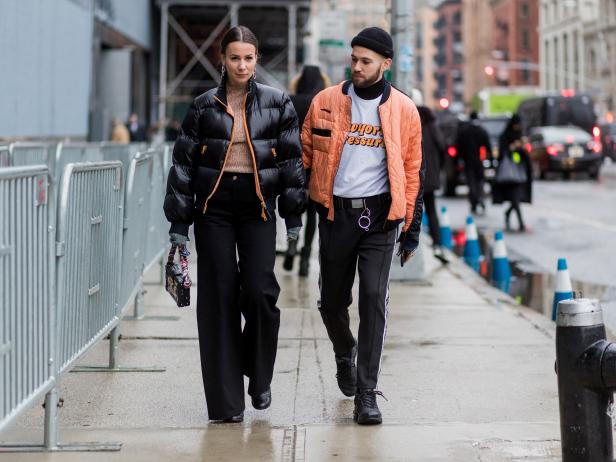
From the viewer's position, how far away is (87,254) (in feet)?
20.3

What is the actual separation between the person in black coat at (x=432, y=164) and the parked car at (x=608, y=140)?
3724 cm

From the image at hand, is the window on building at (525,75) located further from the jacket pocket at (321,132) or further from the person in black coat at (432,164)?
the jacket pocket at (321,132)

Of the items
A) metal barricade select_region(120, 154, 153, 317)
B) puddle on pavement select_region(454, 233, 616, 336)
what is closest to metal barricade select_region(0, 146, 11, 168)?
metal barricade select_region(120, 154, 153, 317)

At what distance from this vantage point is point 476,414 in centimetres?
646

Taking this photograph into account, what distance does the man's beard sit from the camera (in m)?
6.24

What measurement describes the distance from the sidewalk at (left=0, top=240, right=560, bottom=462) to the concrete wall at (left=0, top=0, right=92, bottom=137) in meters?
12.1

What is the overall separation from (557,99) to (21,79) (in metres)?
32.3

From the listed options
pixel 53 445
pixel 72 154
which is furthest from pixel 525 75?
pixel 53 445

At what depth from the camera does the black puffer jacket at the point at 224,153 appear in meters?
6.03

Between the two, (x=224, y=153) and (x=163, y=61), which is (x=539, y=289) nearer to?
(x=224, y=153)

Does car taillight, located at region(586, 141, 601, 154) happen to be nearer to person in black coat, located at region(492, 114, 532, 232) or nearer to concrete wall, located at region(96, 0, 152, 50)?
concrete wall, located at region(96, 0, 152, 50)

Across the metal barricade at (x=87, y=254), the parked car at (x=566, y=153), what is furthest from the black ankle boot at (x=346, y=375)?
the parked car at (x=566, y=153)

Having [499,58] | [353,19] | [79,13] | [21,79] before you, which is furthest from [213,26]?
[353,19]

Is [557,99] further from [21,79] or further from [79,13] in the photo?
[21,79]
